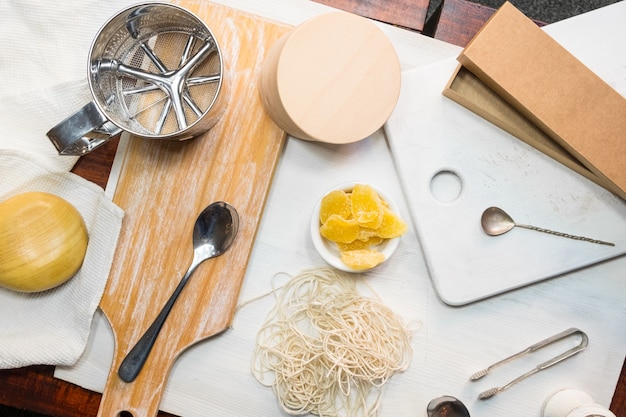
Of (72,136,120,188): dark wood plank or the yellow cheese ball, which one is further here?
(72,136,120,188): dark wood plank

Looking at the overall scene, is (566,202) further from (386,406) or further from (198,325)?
(198,325)

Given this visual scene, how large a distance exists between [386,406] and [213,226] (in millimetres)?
439

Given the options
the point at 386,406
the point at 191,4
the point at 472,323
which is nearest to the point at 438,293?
the point at 472,323

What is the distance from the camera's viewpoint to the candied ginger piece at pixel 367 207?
88 cm

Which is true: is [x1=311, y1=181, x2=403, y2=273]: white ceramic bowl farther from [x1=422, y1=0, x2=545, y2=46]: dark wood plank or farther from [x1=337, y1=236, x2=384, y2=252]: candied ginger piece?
[x1=422, y1=0, x2=545, y2=46]: dark wood plank

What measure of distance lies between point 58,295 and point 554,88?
0.90m

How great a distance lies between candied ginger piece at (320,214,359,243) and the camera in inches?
34.9

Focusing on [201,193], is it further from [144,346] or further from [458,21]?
[458,21]

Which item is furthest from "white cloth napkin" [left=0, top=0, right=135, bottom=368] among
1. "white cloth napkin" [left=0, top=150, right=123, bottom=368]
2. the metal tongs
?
the metal tongs

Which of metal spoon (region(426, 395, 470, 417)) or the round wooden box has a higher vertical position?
the round wooden box

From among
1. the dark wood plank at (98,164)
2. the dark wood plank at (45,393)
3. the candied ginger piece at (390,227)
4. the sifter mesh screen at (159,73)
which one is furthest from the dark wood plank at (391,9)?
the dark wood plank at (45,393)

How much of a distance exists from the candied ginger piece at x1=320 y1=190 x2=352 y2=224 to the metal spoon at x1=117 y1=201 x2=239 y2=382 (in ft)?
0.48

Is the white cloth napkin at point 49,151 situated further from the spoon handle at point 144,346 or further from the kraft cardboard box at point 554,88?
the kraft cardboard box at point 554,88

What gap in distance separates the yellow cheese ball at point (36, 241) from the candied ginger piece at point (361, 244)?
17.1 inches
